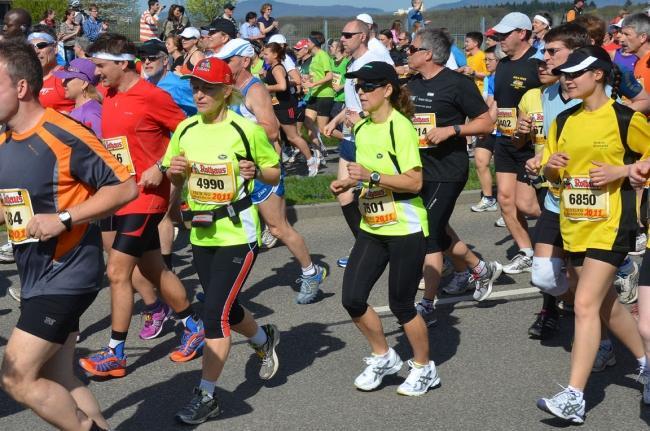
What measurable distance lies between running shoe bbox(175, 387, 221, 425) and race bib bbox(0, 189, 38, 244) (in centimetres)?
146

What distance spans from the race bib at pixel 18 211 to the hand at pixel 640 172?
118 inches

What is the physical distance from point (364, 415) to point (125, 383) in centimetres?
159

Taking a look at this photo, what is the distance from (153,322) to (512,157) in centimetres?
328

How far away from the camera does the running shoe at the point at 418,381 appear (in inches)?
229

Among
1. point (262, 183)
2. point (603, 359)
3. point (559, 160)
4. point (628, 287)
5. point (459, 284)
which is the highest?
point (559, 160)

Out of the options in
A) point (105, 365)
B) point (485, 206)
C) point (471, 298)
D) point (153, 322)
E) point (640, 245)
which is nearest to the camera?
point (105, 365)

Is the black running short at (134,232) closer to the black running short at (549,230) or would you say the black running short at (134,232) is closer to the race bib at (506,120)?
the black running short at (549,230)

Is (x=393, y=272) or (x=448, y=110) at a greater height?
(x=448, y=110)

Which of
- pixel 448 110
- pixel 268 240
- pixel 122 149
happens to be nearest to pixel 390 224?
pixel 448 110

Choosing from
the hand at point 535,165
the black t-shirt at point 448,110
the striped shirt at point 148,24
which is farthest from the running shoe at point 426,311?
the striped shirt at point 148,24

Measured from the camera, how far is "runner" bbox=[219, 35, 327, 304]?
24.9 ft

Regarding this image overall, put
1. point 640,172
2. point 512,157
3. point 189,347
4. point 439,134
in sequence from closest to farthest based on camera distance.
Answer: point 640,172
point 189,347
point 439,134
point 512,157

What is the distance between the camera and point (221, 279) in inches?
220

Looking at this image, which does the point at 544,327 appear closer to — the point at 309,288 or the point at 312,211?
the point at 309,288
